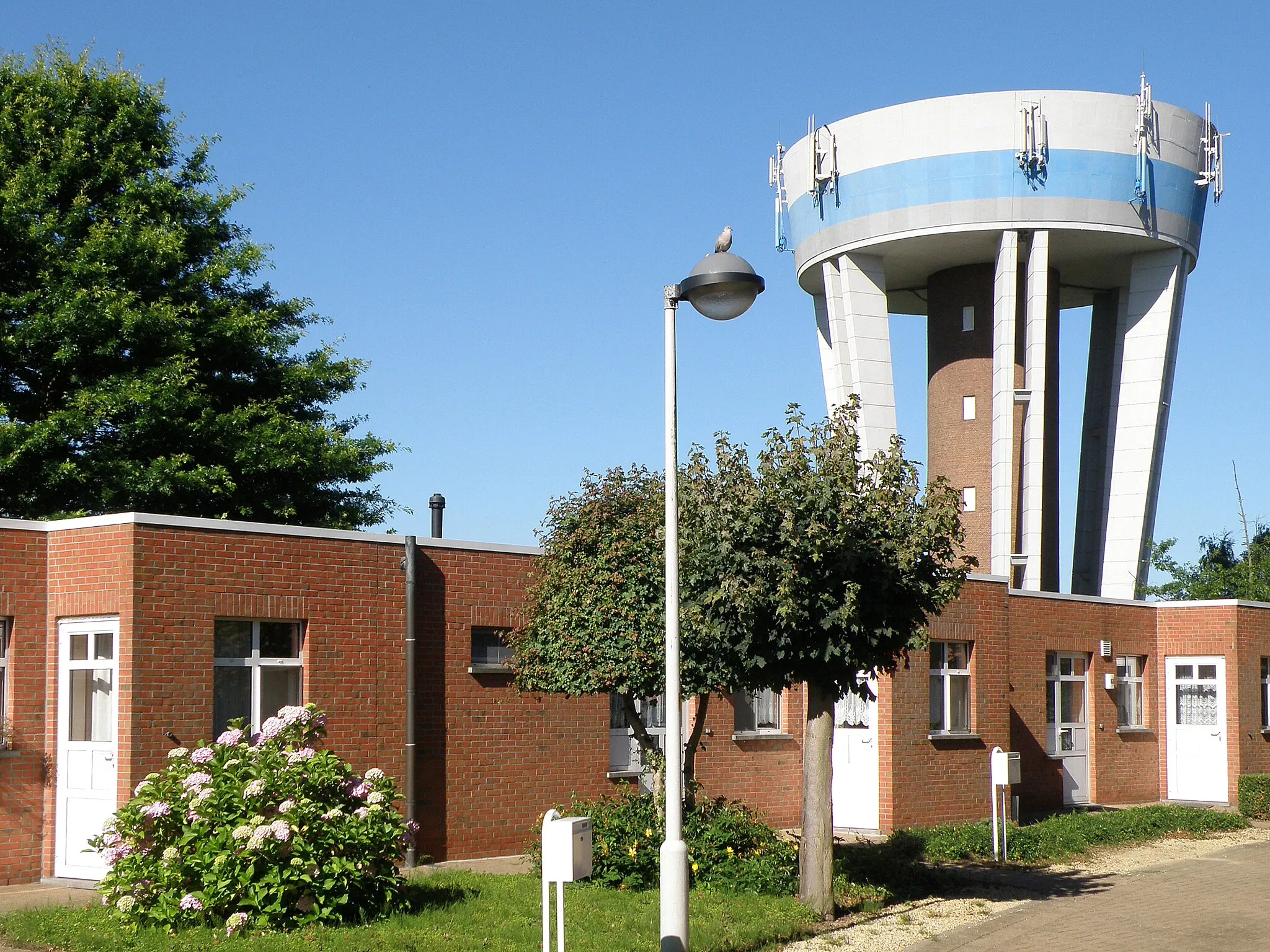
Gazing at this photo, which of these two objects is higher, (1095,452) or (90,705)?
(1095,452)

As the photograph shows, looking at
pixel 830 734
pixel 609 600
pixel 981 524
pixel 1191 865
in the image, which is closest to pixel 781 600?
pixel 830 734

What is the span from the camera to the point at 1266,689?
28.9 metres

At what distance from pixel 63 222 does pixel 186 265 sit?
272cm

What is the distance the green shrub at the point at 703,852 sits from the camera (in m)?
14.4

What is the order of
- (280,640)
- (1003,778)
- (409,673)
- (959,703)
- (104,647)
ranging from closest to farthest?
(104,647), (280,640), (409,673), (1003,778), (959,703)

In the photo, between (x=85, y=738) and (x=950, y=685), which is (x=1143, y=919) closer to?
(x=950, y=685)

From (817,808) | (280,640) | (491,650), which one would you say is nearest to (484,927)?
(817,808)

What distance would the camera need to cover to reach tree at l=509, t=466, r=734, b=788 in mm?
15383

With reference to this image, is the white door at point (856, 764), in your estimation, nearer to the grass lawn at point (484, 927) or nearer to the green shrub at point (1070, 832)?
the green shrub at point (1070, 832)

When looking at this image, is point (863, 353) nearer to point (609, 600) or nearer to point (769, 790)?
point (769, 790)

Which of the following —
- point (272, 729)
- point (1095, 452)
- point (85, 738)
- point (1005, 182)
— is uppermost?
point (1005, 182)

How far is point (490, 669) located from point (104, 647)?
4598 mm

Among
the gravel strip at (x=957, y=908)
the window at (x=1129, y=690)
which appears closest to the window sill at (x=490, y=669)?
the gravel strip at (x=957, y=908)

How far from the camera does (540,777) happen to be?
60.3 feet
